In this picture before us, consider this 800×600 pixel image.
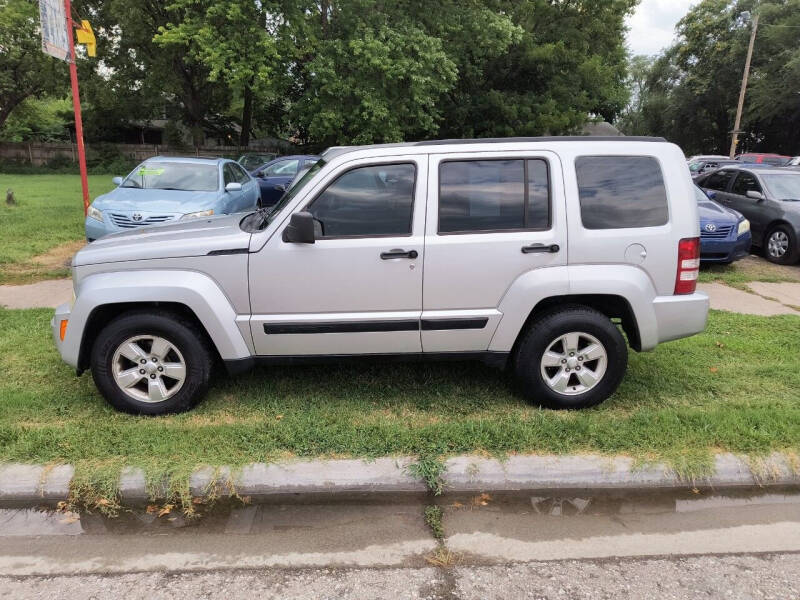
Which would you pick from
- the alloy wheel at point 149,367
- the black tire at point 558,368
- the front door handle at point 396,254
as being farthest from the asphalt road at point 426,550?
the front door handle at point 396,254

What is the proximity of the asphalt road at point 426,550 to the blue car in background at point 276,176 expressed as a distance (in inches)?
448

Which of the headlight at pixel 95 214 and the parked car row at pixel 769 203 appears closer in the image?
the headlight at pixel 95 214

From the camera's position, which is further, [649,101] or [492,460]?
[649,101]

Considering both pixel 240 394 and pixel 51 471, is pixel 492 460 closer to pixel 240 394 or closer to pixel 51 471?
pixel 240 394

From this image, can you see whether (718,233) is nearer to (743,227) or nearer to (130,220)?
(743,227)

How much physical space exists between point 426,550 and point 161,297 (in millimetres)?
2289

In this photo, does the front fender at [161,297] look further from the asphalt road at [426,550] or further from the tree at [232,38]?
the tree at [232,38]

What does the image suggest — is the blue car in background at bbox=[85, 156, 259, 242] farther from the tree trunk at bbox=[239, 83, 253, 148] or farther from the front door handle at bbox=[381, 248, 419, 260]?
the tree trunk at bbox=[239, 83, 253, 148]

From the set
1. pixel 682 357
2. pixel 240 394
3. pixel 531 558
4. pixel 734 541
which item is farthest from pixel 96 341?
pixel 682 357

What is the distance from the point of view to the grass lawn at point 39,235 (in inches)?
336

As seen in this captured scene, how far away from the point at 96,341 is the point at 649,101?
5491 cm

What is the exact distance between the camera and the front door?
3850 millimetres

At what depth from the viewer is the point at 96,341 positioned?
3.93 meters

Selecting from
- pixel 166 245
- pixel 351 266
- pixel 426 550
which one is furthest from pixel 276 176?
pixel 426 550
